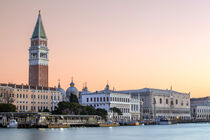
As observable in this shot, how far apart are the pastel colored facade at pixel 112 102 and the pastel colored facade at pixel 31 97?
322 inches

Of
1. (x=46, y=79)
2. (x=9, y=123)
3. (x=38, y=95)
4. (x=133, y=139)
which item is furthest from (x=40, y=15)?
(x=133, y=139)

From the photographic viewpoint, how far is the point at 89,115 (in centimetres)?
8881

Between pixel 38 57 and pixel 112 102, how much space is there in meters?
31.5

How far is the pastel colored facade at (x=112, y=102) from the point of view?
11081 cm

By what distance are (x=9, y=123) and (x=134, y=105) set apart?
51349 millimetres

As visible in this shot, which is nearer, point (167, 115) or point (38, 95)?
point (38, 95)

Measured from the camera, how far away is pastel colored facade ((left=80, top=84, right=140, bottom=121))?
111 m

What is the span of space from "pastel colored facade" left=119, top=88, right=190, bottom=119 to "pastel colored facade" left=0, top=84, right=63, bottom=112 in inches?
1293

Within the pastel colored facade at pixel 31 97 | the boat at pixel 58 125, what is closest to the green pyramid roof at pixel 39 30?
the pastel colored facade at pixel 31 97

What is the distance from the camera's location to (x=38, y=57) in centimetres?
13038

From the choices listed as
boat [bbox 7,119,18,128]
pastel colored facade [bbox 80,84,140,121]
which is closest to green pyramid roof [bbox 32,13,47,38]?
pastel colored facade [bbox 80,84,140,121]

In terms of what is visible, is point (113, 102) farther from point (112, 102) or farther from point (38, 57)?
point (38, 57)

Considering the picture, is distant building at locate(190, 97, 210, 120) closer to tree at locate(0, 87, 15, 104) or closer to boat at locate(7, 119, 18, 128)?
tree at locate(0, 87, 15, 104)

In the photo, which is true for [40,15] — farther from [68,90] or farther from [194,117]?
[194,117]
